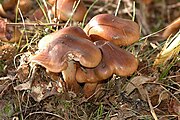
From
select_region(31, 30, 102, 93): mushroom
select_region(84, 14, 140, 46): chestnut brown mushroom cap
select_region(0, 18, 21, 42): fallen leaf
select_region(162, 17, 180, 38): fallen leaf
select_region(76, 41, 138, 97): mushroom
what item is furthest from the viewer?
select_region(162, 17, 180, 38): fallen leaf

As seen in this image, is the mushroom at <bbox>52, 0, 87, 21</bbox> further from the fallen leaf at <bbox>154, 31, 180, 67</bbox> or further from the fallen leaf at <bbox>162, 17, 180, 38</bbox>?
the fallen leaf at <bbox>162, 17, 180, 38</bbox>

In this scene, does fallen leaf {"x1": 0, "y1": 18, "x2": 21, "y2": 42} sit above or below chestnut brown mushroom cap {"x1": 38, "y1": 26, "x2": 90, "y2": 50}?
below

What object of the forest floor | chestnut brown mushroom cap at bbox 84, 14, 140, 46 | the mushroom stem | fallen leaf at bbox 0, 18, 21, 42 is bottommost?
the forest floor

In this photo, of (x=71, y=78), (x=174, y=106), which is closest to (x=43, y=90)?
(x=71, y=78)

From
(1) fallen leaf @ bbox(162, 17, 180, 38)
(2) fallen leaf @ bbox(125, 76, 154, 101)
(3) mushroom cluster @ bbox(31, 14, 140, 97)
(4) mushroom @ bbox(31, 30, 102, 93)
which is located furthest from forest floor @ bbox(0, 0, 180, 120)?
(1) fallen leaf @ bbox(162, 17, 180, 38)

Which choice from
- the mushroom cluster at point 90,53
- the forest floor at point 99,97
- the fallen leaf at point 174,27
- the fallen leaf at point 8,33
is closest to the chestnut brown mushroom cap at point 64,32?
the mushroom cluster at point 90,53

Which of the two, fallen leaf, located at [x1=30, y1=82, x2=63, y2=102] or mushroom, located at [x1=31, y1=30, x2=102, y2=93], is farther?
fallen leaf, located at [x1=30, y1=82, x2=63, y2=102]

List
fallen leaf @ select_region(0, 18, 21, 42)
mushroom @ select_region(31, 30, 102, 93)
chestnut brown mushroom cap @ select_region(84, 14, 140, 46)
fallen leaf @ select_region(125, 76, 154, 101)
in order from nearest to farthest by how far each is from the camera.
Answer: mushroom @ select_region(31, 30, 102, 93) → chestnut brown mushroom cap @ select_region(84, 14, 140, 46) → fallen leaf @ select_region(125, 76, 154, 101) → fallen leaf @ select_region(0, 18, 21, 42)
